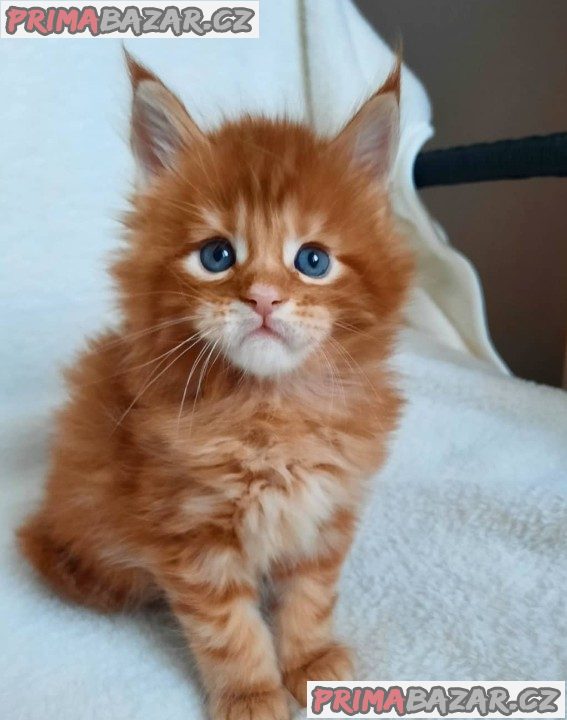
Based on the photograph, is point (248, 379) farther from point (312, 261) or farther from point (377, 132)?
point (377, 132)

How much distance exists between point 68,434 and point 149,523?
0.64 ft

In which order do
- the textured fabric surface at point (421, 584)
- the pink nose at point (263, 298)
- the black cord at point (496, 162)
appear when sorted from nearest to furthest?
the pink nose at point (263, 298)
the textured fabric surface at point (421, 584)
the black cord at point (496, 162)

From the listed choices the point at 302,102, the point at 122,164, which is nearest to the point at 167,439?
the point at 122,164

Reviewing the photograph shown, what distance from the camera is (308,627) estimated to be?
0.80 meters

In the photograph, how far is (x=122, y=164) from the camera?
1.36 meters

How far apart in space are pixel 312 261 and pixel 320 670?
0.42 metres

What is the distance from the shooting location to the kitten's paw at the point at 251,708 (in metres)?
0.71

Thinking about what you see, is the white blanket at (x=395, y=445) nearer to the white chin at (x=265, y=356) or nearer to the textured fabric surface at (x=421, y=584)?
the textured fabric surface at (x=421, y=584)

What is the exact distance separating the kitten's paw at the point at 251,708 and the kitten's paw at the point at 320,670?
34mm

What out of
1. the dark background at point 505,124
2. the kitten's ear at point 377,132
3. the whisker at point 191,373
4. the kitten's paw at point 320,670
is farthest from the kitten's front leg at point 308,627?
the dark background at point 505,124

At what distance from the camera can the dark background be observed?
165 cm

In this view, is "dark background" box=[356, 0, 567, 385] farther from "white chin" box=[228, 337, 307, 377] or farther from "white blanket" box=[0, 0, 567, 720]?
"white chin" box=[228, 337, 307, 377]

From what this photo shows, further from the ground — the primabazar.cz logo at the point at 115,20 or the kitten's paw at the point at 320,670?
the primabazar.cz logo at the point at 115,20

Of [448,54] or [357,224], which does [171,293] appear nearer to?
[357,224]
